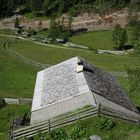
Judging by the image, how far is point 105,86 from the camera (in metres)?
35.3

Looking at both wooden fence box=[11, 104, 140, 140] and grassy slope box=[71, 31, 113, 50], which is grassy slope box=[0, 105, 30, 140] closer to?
wooden fence box=[11, 104, 140, 140]

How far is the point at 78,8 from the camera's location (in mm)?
139625

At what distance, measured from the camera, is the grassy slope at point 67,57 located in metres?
67.7

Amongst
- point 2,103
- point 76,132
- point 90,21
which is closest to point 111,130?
point 76,132

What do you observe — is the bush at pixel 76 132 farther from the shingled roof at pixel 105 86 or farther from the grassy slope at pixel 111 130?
the shingled roof at pixel 105 86

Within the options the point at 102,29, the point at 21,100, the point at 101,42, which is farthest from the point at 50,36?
the point at 21,100

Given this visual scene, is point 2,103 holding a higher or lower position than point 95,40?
higher

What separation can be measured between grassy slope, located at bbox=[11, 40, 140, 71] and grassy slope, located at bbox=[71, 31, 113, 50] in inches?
620

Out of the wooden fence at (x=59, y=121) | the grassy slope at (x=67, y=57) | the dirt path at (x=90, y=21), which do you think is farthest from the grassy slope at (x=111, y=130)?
the dirt path at (x=90, y=21)

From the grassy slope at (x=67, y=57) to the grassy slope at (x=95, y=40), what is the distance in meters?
15.7

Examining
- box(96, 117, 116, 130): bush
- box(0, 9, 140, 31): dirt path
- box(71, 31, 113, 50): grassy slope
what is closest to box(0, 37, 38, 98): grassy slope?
box(96, 117, 116, 130): bush

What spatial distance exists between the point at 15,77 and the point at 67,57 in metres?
16.4

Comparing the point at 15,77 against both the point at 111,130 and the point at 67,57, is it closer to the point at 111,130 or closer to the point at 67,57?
the point at 67,57

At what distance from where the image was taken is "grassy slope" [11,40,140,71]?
6769 cm
